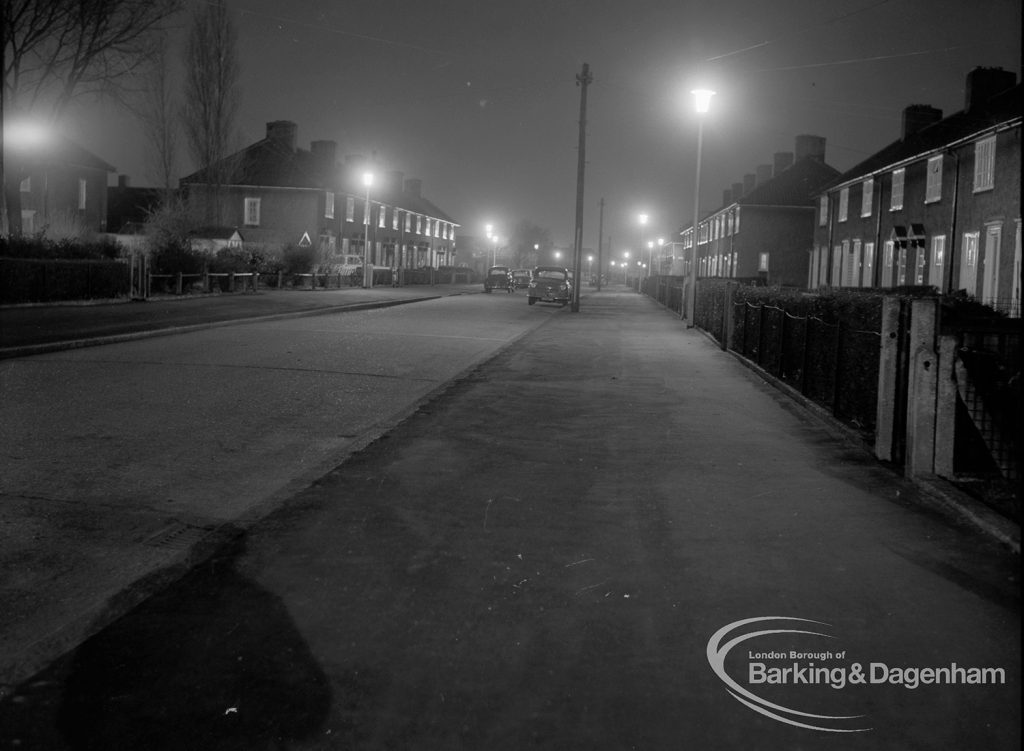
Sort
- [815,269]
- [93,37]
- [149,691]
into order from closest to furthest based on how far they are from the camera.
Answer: [149,691], [93,37], [815,269]

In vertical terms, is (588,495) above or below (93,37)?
below

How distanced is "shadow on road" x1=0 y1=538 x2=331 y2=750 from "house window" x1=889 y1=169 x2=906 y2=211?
3748cm

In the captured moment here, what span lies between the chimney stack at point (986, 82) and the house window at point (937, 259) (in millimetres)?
6586

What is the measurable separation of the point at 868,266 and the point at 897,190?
453 cm

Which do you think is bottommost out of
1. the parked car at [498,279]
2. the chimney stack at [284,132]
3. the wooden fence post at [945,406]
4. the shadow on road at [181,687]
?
the shadow on road at [181,687]

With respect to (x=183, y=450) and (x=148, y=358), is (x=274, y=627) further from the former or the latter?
(x=148, y=358)

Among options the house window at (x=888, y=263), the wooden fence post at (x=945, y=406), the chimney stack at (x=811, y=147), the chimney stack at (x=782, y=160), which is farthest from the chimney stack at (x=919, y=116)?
the wooden fence post at (x=945, y=406)

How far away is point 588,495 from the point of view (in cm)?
695

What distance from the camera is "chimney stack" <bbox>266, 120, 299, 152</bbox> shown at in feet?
223

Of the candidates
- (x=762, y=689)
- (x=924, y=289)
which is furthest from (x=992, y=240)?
(x=762, y=689)

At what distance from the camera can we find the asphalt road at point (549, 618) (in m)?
3.40

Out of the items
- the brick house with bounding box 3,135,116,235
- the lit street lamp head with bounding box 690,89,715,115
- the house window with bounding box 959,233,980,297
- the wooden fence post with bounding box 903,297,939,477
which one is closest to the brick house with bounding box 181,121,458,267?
the brick house with bounding box 3,135,116,235

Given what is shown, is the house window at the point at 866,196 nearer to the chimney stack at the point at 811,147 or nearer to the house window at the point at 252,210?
the chimney stack at the point at 811,147

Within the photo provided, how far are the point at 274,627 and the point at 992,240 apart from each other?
29138 millimetres
